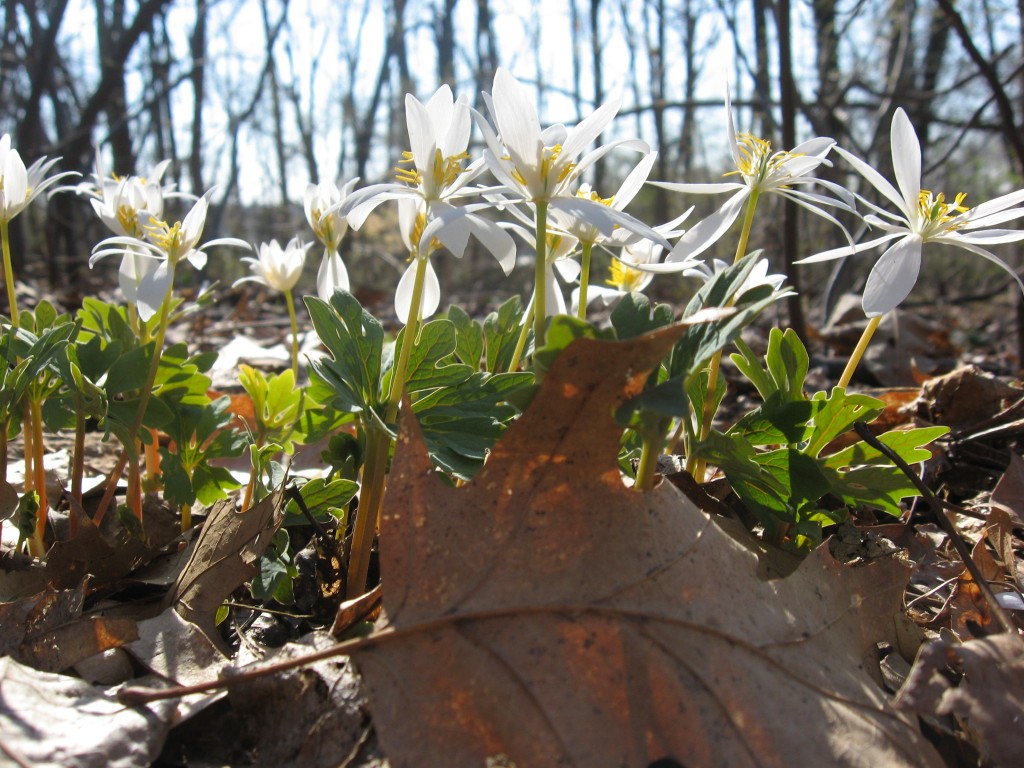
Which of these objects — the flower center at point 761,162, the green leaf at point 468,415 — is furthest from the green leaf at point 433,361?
the flower center at point 761,162

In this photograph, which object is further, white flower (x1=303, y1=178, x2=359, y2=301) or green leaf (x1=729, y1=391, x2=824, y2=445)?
white flower (x1=303, y1=178, x2=359, y2=301)

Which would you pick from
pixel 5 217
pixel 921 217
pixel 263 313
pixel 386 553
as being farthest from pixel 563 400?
pixel 263 313

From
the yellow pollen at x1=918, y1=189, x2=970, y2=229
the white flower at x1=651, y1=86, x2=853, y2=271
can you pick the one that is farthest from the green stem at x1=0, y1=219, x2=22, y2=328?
the yellow pollen at x1=918, y1=189, x2=970, y2=229

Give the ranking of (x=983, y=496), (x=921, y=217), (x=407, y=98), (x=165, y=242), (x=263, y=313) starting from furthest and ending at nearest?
(x=263, y=313) → (x=983, y=496) → (x=165, y=242) → (x=921, y=217) → (x=407, y=98)

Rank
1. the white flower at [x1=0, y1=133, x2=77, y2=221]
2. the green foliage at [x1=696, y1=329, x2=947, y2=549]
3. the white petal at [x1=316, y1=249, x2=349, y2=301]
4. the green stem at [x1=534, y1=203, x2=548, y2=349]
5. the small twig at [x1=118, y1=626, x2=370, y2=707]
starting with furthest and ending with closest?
the white petal at [x1=316, y1=249, x2=349, y2=301]
the white flower at [x1=0, y1=133, x2=77, y2=221]
the green foliage at [x1=696, y1=329, x2=947, y2=549]
the green stem at [x1=534, y1=203, x2=548, y2=349]
the small twig at [x1=118, y1=626, x2=370, y2=707]

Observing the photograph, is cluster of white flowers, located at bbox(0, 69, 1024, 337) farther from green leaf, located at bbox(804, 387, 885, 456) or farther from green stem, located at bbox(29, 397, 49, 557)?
green stem, located at bbox(29, 397, 49, 557)

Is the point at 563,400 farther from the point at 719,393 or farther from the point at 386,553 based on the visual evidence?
the point at 719,393

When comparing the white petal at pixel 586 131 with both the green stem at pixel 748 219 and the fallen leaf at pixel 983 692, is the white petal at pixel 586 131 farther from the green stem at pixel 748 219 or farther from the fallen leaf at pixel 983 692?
the fallen leaf at pixel 983 692
